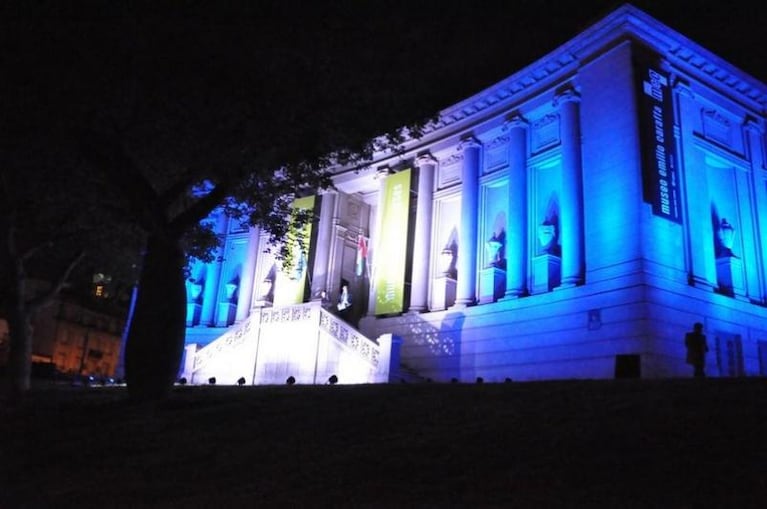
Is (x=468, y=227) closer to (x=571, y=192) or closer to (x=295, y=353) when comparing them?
(x=571, y=192)

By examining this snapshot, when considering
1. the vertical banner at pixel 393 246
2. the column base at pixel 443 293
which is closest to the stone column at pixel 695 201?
the column base at pixel 443 293

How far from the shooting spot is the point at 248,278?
3953 cm

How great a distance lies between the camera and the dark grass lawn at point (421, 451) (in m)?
5.63

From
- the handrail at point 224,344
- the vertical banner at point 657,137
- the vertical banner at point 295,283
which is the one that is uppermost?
the vertical banner at point 657,137

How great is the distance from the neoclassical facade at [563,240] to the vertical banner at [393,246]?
98mm

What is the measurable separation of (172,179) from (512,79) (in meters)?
17.6

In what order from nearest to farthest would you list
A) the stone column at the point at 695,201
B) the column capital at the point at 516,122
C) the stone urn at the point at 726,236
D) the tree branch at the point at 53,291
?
the tree branch at the point at 53,291 < the stone column at the point at 695,201 < the stone urn at the point at 726,236 < the column capital at the point at 516,122

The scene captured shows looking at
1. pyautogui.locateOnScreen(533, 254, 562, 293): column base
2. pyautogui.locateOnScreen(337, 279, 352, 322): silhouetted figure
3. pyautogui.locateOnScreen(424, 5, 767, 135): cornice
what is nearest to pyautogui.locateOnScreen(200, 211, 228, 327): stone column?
pyautogui.locateOnScreen(337, 279, 352, 322): silhouetted figure

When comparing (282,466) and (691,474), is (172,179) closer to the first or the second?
(282,466)


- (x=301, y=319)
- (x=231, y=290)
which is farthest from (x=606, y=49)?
(x=231, y=290)

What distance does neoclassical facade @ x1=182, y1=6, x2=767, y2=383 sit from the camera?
23.7 meters

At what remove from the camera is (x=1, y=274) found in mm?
21391

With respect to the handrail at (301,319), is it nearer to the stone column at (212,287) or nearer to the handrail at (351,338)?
the handrail at (351,338)

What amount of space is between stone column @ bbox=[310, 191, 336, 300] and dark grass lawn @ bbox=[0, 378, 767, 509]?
81.7ft
